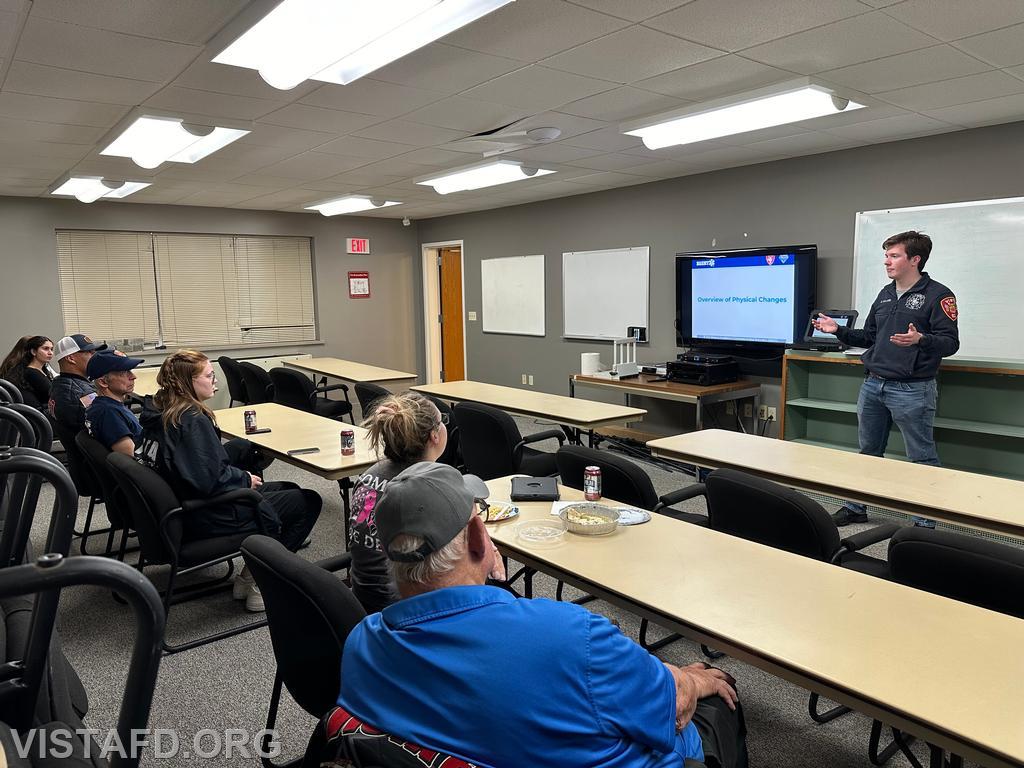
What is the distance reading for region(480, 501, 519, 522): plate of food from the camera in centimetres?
230

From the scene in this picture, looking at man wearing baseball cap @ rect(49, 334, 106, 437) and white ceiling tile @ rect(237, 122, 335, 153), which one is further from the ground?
white ceiling tile @ rect(237, 122, 335, 153)

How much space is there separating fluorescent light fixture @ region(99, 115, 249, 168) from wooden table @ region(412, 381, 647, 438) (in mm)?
2316

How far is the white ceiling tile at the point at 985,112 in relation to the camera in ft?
12.3

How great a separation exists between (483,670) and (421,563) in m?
0.25

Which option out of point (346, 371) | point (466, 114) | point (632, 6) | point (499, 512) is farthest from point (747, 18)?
point (346, 371)

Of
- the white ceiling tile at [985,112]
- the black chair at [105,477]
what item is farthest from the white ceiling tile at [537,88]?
the black chair at [105,477]

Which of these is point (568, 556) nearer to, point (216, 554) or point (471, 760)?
point (471, 760)

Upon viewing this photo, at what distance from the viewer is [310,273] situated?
8547 mm

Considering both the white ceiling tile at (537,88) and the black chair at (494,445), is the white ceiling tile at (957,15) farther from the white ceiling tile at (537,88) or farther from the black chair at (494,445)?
the black chair at (494,445)

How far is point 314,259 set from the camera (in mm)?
8508

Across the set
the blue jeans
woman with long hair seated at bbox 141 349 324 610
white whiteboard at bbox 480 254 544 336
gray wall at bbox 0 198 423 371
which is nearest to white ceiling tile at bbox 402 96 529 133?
woman with long hair seated at bbox 141 349 324 610

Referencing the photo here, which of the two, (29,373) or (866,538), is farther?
(29,373)

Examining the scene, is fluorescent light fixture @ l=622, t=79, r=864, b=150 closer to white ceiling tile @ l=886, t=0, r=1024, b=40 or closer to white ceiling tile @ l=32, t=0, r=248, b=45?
white ceiling tile @ l=886, t=0, r=1024, b=40

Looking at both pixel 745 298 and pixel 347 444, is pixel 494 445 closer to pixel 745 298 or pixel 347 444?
pixel 347 444
